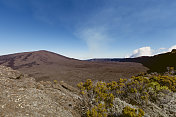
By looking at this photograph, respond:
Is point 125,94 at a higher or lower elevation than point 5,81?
lower

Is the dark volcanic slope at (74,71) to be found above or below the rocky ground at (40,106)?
below

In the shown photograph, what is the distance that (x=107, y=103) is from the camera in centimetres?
360

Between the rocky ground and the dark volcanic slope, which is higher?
the rocky ground

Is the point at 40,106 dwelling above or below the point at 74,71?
above

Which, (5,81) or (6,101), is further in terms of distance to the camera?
(5,81)

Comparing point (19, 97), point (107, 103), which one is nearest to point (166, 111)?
point (107, 103)

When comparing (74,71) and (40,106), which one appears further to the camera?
(74,71)

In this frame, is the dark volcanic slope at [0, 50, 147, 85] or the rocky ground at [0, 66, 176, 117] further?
the dark volcanic slope at [0, 50, 147, 85]

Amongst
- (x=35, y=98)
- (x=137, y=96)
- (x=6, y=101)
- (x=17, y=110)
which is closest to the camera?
(x=17, y=110)

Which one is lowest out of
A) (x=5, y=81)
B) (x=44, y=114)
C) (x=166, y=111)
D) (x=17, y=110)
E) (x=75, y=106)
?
(x=166, y=111)

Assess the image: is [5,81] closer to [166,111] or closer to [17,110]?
[17,110]

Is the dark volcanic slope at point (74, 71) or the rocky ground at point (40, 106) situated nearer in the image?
the rocky ground at point (40, 106)

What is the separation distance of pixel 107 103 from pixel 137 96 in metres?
1.73

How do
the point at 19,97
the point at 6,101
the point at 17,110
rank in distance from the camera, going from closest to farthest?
the point at 17,110 → the point at 6,101 → the point at 19,97
